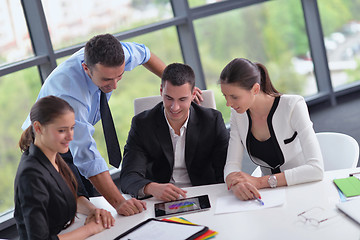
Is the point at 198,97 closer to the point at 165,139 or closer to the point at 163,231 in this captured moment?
the point at 165,139

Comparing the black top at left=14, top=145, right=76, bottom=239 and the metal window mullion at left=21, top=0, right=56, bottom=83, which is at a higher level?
the metal window mullion at left=21, top=0, right=56, bottom=83

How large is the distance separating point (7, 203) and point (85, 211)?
218 centimetres

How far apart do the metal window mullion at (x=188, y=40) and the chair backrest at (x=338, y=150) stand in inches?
93.3

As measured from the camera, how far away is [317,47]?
583 cm

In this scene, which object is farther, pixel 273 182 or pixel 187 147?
pixel 187 147

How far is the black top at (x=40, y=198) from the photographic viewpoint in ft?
6.90

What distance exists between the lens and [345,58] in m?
6.07

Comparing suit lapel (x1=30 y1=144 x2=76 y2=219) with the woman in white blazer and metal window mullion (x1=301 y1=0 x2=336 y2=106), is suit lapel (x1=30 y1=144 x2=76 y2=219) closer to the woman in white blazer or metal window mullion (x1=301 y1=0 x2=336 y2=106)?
the woman in white blazer

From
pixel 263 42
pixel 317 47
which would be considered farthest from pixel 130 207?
pixel 317 47

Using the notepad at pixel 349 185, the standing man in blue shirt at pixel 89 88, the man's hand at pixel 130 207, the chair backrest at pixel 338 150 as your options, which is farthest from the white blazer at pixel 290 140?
the standing man in blue shirt at pixel 89 88

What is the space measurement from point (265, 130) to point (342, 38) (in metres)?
3.65

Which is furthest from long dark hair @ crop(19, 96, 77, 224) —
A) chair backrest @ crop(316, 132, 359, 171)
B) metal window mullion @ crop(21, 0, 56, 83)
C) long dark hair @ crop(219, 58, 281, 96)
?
metal window mullion @ crop(21, 0, 56, 83)

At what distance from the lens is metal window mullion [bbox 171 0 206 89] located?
5.11 metres

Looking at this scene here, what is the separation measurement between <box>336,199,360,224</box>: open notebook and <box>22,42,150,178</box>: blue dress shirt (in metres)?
1.21
